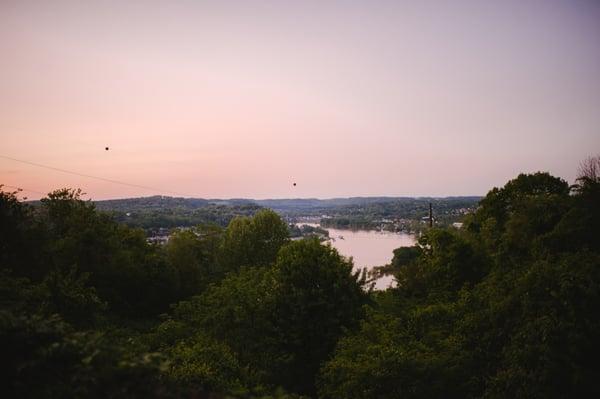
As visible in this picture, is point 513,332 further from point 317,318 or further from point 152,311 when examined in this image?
point 152,311

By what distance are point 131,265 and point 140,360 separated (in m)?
24.0

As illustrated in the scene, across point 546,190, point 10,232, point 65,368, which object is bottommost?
point 65,368

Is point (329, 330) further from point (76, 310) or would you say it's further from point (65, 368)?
point (65, 368)

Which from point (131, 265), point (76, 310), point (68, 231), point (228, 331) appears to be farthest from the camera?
point (131, 265)

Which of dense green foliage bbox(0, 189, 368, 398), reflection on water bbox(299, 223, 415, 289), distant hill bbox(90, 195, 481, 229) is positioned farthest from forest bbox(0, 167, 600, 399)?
distant hill bbox(90, 195, 481, 229)

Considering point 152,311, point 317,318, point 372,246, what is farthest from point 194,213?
point 317,318

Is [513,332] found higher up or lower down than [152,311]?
higher up

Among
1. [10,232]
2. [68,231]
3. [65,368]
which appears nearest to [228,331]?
[10,232]

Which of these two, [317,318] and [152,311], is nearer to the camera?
[317,318]

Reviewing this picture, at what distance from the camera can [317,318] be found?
1977 centimetres

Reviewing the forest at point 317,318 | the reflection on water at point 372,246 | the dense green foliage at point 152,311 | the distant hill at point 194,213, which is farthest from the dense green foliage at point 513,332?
the distant hill at point 194,213

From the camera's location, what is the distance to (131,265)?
26547 millimetres

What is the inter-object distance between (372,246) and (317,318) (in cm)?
7155

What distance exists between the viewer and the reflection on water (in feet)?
216
